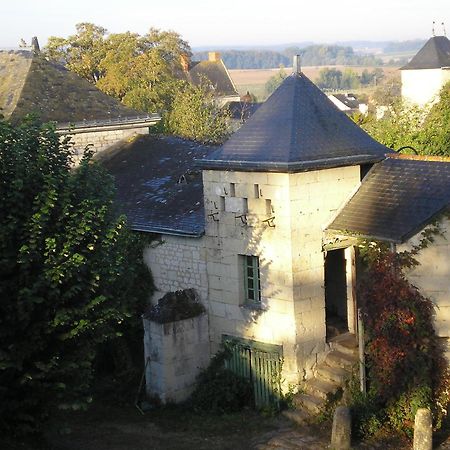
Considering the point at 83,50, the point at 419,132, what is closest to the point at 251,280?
the point at 419,132

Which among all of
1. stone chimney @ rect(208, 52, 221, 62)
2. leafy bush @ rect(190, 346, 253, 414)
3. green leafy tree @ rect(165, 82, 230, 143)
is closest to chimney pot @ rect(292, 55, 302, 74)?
leafy bush @ rect(190, 346, 253, 414)

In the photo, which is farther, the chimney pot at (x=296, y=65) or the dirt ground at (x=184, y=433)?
the chimney pot at (x=296, y=65)

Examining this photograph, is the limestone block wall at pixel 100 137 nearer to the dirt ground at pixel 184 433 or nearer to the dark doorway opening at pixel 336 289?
the dark doorway opening at pixel 336 289

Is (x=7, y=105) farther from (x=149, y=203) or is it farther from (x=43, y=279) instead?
(x=43, y=279)

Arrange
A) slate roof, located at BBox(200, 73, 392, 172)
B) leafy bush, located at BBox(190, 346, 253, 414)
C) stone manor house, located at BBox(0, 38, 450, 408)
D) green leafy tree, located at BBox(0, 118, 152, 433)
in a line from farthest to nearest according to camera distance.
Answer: leafy bush, located at BBox(190, 346, 253, 414) → slate roof, located at BBox(200, 73, 392, 172) → stone manor house, located at BBox(0, 38, 450, 408) → green leafy tree, located at BBox(0, 118, 152, 433)

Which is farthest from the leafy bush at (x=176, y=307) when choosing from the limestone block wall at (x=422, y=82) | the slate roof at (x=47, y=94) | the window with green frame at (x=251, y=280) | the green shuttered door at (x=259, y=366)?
the limestone block wall at (x=422, y=82)

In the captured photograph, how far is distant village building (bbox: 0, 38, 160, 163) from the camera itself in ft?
74.6

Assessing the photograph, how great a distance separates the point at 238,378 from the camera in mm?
15359

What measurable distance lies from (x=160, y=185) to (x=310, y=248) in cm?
575

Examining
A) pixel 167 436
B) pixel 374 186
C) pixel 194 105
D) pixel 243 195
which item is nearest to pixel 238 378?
pixel 167 436

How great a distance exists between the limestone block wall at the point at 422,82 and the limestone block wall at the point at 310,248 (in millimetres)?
40851

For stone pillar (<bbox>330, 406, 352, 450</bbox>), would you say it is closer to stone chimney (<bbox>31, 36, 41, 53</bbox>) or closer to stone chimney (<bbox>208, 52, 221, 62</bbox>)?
stone chimney (<bbox>31, 36, 41, 53</bbox>)

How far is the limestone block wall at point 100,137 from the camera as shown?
22688 millimetres

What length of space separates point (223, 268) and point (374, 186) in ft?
11.0
